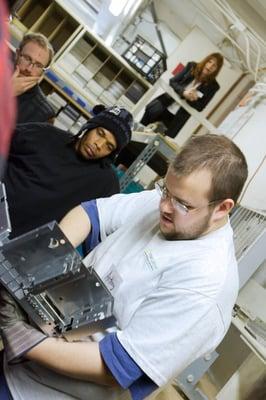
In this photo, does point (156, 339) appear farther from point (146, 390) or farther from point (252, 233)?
point (252, 233)

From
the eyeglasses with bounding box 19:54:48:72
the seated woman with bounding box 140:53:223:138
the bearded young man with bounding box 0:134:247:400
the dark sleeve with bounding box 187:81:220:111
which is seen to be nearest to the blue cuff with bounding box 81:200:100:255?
the bearded young man with bounding box 0:134:247:400

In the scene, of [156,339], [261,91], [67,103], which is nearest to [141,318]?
[156,339]

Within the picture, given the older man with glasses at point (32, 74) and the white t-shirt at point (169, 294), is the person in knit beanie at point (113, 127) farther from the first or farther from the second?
the white t-shirt at point (169, 294)

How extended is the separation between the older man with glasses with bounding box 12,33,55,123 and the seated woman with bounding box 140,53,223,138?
70.7 inches

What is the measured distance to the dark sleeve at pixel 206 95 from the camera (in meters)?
3.79

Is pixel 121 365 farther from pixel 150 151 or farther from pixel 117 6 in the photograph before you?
pixel 117 6

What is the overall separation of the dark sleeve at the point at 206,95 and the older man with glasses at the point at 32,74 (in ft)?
6.41

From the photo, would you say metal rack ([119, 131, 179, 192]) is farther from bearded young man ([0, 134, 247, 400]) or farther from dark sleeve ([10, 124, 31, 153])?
bearded young man ([0, 134, 247, 400])

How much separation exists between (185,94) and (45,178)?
2.33 meters

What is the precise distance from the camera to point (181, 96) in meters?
3.51

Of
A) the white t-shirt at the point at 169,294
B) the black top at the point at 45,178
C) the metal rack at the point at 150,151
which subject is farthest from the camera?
the metal rack at the point at 150,151

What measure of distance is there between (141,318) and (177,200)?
250mm

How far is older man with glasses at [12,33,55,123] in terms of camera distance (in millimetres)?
1872

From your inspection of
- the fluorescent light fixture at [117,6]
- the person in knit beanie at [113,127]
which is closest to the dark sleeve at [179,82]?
the fluorescent light fixture at [117,6]
